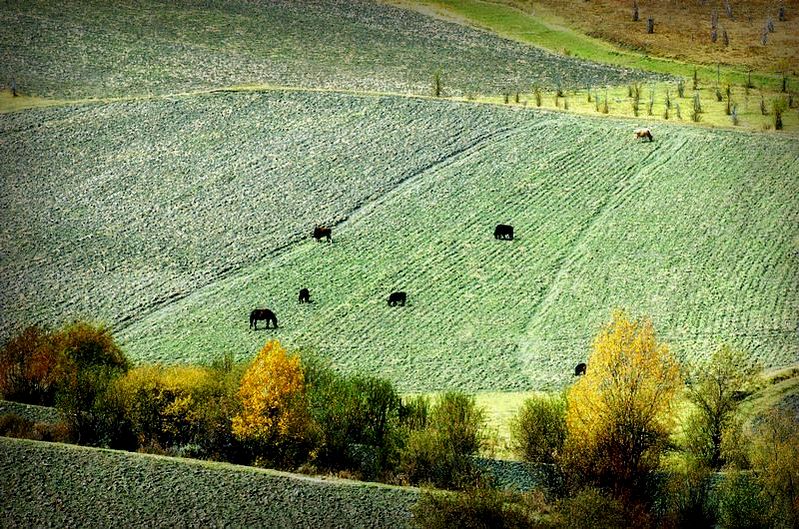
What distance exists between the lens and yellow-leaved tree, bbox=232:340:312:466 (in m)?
46.4

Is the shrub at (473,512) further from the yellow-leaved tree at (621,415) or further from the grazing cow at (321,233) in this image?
the grazing cow at (321,233)

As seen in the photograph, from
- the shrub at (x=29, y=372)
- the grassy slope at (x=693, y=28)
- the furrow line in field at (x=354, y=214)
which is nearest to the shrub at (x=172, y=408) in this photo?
the shrub at (x=29, y=372)

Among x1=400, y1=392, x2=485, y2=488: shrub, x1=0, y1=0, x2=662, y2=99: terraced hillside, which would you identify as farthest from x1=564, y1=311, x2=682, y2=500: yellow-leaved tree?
x1=0, y1=0, x2=662, y2=99: terraced hillside

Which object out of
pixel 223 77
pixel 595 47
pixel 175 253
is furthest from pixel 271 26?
pixel 175 253

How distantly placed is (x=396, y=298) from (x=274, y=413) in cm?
1610

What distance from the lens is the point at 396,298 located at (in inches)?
2431

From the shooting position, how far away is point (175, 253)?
6756cm

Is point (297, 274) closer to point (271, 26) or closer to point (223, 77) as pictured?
point (223, 77)

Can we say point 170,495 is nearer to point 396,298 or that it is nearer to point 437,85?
point 396,298

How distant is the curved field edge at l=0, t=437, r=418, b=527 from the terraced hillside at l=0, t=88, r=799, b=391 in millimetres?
11460

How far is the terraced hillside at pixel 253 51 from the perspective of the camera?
299ft

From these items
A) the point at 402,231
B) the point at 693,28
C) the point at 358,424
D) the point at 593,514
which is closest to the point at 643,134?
the point at 402,231

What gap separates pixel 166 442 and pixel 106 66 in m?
49.8

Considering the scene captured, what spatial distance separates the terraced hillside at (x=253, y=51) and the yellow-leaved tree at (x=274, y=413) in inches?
1756
